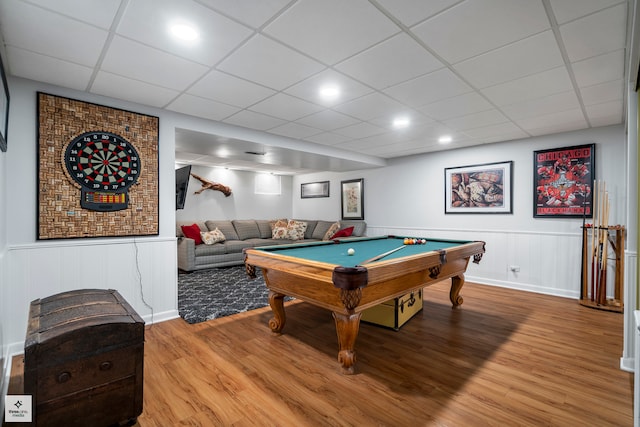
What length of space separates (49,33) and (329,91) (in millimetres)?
1930

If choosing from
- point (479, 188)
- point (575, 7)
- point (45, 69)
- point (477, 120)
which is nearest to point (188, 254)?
point (45, 69)

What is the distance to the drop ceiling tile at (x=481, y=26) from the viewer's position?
161 centimetres

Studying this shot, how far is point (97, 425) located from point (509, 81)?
3581mm

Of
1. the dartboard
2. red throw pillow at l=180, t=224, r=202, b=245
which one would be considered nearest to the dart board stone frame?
the dartboard

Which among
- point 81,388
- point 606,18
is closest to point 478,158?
point 606,18

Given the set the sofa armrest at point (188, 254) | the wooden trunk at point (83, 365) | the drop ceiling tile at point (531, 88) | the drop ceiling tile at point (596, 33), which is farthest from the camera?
the sofa armrest at point (188, 254)

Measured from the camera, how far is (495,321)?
322 cm

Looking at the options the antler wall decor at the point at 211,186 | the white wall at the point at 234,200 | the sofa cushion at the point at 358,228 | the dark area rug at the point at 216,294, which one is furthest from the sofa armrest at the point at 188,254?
the sofa cushion at the point at 358,228

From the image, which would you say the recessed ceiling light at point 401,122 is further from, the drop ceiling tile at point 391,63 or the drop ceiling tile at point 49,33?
the drop ceiling tile at point 49,33

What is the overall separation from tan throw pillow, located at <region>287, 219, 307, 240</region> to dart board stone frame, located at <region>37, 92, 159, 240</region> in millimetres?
4147

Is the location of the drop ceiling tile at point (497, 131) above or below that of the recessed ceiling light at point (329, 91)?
below

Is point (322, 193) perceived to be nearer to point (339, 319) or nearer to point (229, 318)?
point (229, 318)

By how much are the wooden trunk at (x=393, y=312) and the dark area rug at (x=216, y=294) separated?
1.38m

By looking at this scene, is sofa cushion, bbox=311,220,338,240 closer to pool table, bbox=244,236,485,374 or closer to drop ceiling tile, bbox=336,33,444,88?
pool table, bbox=244,236,485,374
